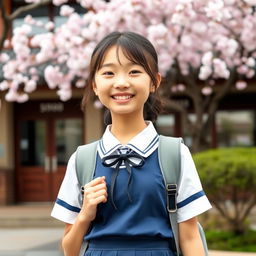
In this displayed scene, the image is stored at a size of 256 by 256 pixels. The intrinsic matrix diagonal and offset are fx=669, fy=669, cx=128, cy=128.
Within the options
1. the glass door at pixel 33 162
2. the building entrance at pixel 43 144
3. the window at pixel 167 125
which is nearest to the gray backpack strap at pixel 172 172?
the window at pixel 167 125

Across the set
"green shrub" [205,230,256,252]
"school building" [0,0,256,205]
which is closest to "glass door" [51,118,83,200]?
"school building" [0,0,256,205]

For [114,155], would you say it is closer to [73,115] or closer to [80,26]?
[80,26]

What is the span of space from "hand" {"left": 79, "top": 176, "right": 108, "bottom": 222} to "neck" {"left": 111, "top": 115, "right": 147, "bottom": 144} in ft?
0.78

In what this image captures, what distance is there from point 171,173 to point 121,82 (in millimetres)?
391

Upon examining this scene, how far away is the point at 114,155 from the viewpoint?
254cm

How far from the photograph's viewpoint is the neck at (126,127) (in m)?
2.63

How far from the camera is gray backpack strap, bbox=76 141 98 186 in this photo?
2590 mm

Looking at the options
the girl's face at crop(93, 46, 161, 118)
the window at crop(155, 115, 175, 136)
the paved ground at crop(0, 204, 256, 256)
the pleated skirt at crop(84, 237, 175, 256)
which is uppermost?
the girl's face at crop(93, 46, 161, 118)

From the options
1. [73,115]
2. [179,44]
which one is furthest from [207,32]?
[73,115]

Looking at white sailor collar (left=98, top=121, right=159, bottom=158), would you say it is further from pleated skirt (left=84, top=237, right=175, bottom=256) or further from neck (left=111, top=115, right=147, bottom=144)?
pleated skirt (left=84, top=237, right=175, bottom=256)

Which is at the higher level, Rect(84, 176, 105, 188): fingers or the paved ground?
Rect(84, 176, 105, 188): fingers

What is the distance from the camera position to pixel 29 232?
1313 centimetres

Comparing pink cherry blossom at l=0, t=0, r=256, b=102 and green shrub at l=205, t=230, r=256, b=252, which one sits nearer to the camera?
green shrub at l=205, t=230, r=256, b=252

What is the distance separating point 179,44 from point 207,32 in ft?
1.62
